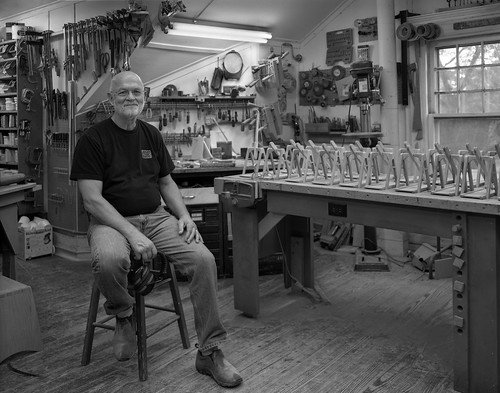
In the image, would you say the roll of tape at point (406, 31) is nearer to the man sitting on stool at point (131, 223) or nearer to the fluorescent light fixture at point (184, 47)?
the fluorescent light fixture at point (184, 47)

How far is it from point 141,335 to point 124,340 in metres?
0.10

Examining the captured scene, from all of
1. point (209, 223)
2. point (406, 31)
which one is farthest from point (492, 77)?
point (209, 223)

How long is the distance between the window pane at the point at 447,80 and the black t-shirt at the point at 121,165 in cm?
352

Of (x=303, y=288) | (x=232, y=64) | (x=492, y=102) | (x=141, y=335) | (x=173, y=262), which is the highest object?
(x=232, y=64)

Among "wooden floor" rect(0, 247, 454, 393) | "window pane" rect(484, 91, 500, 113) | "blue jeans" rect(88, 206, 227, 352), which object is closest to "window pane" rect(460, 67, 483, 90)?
"window pane" rect(484, 91, 500, 113)

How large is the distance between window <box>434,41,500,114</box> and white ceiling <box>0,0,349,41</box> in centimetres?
138

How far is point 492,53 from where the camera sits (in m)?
5.29

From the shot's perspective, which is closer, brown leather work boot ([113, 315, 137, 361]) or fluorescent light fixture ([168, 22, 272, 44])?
brown leather work boot ([113, 315, 137, 361])

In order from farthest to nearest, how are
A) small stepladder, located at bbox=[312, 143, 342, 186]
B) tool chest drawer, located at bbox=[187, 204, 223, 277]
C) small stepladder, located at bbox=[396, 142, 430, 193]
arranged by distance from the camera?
tool chest drawer, located at bbox=[187, 204, 223, 277] < small stepladder, located at bbox=[312, 143, 342, 186] < small stepladder, located at bbox=[396, 142, 430, 193]

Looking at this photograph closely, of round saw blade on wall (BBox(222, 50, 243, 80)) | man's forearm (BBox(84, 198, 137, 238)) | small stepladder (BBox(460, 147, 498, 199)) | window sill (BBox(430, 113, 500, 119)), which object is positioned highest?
round saw blade on wall (BBox(222, 50, 243, 80))

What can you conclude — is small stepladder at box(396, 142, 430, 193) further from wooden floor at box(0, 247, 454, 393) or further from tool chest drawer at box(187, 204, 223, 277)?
tool chest drawer at box(187, 204, 223, 277)

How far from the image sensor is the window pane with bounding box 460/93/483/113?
17.7 feet

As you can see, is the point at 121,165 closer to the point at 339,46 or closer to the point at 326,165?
the point at 326,165

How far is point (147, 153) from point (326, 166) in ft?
3.54
